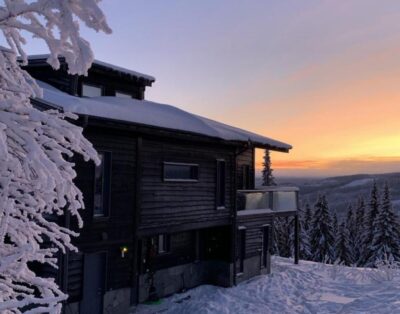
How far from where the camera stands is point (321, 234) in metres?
50.0

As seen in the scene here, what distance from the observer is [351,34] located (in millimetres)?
22047

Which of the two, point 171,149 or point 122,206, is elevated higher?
point 171,149

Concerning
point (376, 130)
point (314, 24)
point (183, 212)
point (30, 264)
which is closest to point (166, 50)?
point (314, 24)

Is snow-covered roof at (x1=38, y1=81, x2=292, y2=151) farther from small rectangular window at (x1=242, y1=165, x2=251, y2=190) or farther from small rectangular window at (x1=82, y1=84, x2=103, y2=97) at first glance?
small rectangular window at (x1=242, y1=165, x2=251, y2=190)

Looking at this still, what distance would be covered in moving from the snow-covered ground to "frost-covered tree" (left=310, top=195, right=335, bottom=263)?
2807 centimetres

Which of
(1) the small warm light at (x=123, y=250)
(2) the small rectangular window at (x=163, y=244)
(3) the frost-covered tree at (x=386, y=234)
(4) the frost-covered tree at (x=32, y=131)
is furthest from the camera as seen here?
(3) the frost-covered tree at (x=386, y=234)

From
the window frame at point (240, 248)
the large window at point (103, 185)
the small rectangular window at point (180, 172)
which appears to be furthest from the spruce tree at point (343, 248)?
the large window at point (103, 185)

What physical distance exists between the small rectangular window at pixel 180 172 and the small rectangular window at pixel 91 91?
449 centimetres

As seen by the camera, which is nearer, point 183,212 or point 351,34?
point 183,212

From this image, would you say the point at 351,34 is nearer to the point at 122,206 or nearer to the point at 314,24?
the point at 314,24

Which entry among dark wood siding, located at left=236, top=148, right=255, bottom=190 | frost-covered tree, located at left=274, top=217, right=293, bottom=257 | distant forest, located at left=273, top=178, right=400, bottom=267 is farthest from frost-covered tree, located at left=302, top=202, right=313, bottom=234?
dark wood siding, located at left=236, top=148, right=255, bottom=190

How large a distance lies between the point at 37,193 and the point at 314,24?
20.8 m

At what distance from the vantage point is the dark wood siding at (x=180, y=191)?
47.4 ft

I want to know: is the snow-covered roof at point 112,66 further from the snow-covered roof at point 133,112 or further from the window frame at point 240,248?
the window frame at point 240,248
